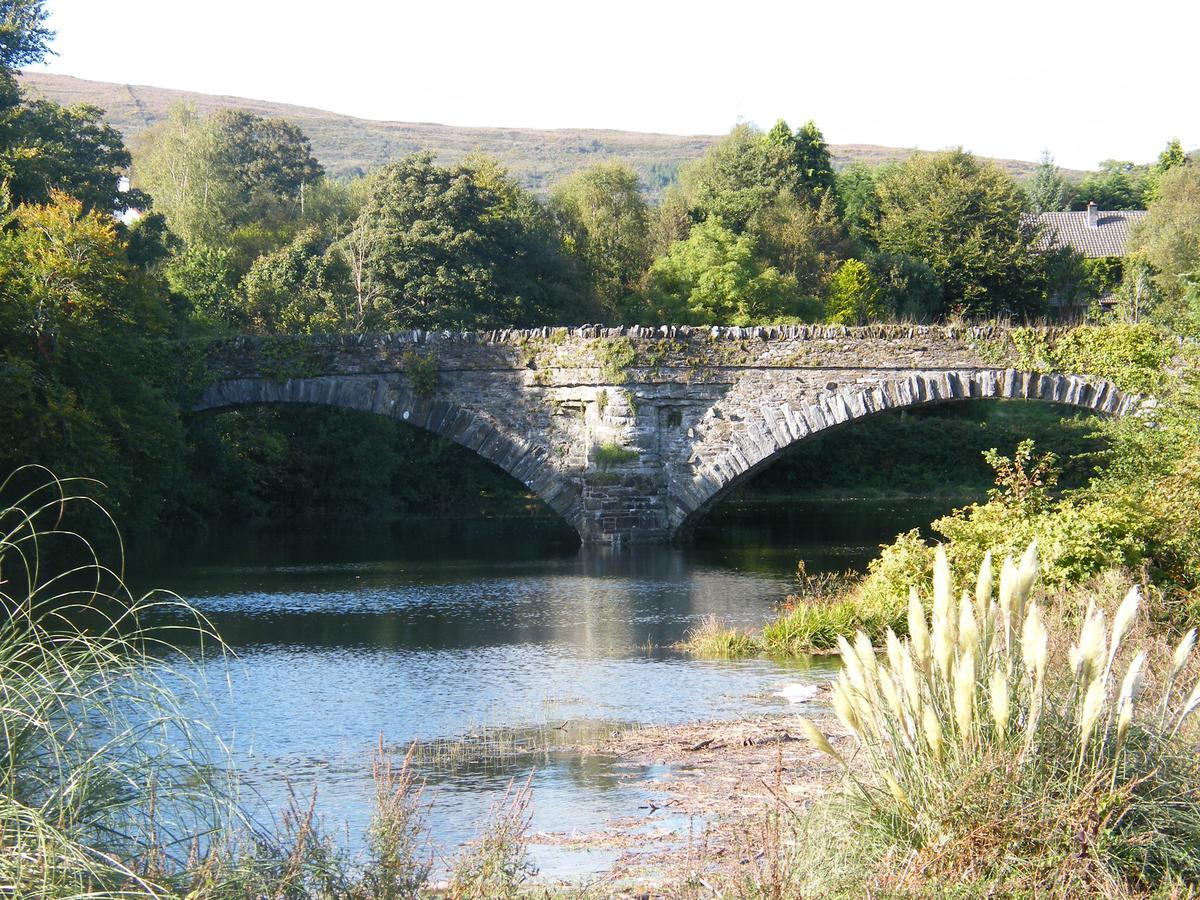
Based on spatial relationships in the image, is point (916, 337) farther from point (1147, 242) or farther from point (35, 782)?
point (1147, 242)

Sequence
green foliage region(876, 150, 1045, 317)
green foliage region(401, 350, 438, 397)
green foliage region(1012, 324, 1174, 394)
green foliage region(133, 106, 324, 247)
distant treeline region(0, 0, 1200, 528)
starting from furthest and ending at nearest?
green foliage region(133, 106, 324, 247) < green foliage region(876, 150, 1045, 317) < green foliage region(401, 350, 438, 397) < green foliage region(1012, 324, 1174, 394) < distant treeline region(0, 0, 1200, 528)

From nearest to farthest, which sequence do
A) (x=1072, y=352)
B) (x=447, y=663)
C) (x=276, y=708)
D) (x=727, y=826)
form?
(x=727, y=826) → (x=276, y=708) → (x=447, y=663) → (x=1072, y=352)

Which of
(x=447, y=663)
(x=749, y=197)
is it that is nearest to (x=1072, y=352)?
(x=447, y=663)

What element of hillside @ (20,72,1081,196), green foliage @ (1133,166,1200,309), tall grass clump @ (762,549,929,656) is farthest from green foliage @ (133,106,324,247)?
hillside @ (20,72,1081,196)

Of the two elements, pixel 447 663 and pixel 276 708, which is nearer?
pixel 276 708

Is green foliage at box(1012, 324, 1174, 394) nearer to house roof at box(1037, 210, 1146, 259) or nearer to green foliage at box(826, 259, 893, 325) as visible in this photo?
green foliage at box(826, 259, 893, 325)

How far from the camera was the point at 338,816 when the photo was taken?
8.26 metres

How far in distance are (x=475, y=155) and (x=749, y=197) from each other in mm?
11356

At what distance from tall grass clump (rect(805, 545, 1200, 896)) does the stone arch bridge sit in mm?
19014

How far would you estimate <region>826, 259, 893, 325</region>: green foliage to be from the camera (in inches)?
1784

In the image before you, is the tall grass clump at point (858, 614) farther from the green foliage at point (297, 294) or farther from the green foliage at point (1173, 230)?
the green foliage at point (1173, 230)

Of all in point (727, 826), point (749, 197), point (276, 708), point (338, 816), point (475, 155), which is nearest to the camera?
point (727, 826)

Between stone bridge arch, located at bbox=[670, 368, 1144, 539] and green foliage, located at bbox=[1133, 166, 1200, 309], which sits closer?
stone bridge arch, located at bbox=[670, 368, 1144, 539]

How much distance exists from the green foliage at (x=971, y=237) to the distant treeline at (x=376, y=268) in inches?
3.3
